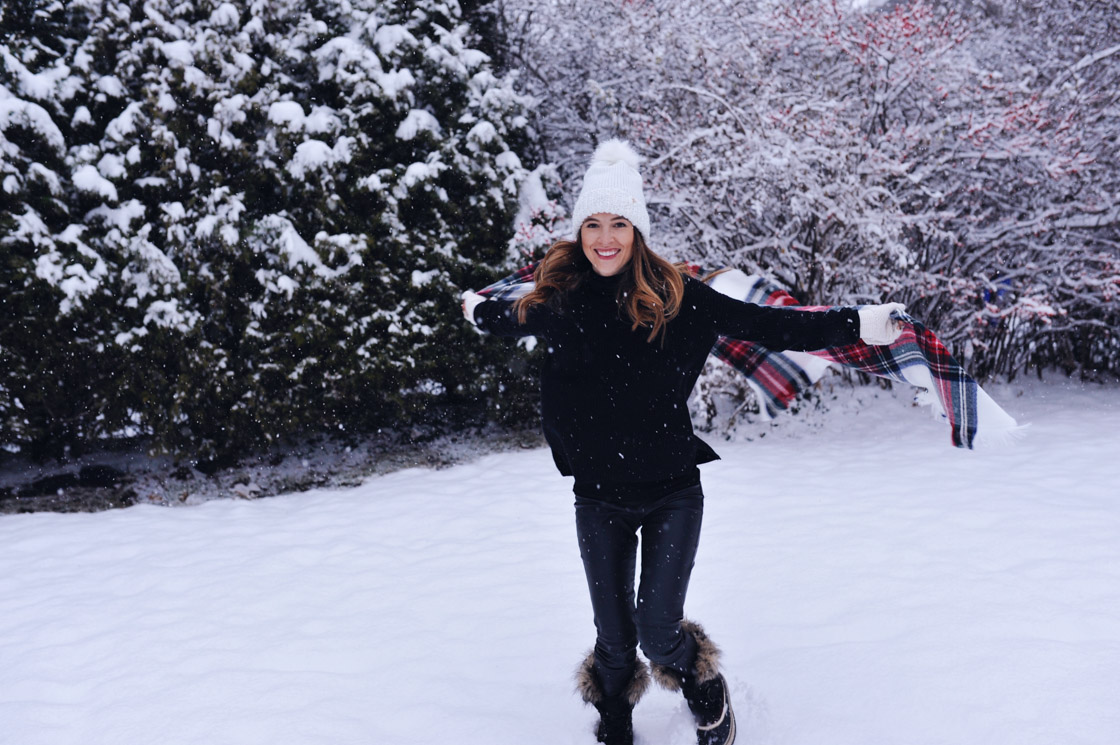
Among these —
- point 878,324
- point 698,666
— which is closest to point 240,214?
point 698,666

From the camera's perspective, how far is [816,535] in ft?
14.4

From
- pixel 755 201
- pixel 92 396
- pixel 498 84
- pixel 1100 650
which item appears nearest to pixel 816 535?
pixel 1100 650

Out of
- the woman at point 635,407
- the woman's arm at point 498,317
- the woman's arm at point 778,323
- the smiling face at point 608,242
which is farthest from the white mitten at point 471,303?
the woman's arm at point 778,323

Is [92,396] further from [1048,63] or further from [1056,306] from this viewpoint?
[1048,63]

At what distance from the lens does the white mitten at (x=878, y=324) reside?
2.15m

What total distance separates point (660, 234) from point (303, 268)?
11.0ft

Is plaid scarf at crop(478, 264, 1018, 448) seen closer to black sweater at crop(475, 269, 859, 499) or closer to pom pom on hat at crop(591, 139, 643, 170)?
black sweater at crop(475, 269, 859, 499)

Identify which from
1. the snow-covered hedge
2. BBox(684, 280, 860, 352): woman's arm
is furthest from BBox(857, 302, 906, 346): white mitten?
the snow-covered hedge

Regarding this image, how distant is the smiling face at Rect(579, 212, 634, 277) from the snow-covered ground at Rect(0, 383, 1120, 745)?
1.73 meters

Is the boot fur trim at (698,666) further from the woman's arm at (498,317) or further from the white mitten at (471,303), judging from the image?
the white mitten at (471,303)

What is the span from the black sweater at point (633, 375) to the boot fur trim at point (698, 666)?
56cm

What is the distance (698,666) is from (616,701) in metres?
0.32

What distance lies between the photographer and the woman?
230 cm

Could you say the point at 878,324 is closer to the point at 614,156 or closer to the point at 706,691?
the point at 614,156
